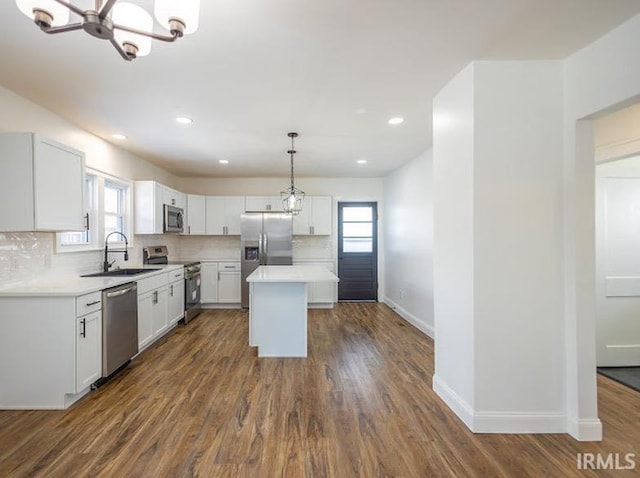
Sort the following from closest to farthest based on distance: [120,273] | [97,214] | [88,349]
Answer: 1. [88,349]
2. [97,214]
3. [120,273]

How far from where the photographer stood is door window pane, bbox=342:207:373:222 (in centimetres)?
659

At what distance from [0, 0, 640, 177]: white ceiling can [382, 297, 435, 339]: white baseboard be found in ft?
8.36

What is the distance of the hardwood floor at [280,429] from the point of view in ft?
6.13

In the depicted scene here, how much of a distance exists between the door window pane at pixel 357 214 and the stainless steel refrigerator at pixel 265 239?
134 cm

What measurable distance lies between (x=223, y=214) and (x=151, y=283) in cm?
238

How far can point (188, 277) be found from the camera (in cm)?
510

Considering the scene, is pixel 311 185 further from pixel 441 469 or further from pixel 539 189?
pixel 441 469

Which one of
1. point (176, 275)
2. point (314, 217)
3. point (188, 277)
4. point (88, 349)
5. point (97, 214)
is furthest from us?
point (314, 217)

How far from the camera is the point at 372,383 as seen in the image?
2934 millimetres

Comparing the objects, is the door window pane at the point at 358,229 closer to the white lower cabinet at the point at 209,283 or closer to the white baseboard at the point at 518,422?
the white lower cabinet at the point at 209,283

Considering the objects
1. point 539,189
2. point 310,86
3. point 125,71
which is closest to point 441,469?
point 539,189

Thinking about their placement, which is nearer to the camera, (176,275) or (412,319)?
(176,275)

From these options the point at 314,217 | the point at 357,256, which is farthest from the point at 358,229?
the point at 314,217

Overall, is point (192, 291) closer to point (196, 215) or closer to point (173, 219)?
point (173, 219)
